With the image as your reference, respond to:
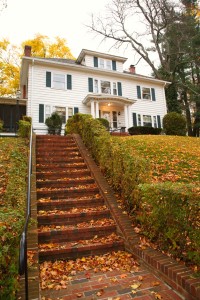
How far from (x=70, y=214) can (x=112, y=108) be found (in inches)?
666

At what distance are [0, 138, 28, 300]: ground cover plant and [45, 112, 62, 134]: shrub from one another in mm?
7227

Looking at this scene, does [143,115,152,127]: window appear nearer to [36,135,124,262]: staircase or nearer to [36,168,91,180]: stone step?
[36,135,124,262]: staircase

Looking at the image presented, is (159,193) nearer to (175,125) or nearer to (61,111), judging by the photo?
(175,125)

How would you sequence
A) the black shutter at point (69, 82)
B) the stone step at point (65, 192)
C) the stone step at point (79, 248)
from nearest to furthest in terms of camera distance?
the stone step at point (79, 248)
the stone step at point (65, 192)
the black shutter at point (69, 82)

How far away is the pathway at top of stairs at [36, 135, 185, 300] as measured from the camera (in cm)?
280

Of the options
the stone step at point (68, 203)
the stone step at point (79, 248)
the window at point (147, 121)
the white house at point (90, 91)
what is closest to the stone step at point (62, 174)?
the stone step at point (68, 203)

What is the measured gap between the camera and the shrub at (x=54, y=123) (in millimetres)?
16375

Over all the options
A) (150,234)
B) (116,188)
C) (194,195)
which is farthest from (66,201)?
(194,195)

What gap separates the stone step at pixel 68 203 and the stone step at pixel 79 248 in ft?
3.48

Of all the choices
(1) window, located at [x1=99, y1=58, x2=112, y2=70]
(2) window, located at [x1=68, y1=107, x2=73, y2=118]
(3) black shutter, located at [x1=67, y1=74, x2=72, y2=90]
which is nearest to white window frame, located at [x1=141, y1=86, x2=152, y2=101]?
(1) window, located at [x1=99, y1=58, x2=112, y2=70]

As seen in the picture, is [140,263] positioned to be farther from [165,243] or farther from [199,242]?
[199,242]

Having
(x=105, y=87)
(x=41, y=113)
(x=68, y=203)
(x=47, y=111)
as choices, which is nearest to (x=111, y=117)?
(x=105, y=87)

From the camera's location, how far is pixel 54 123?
16453 mm

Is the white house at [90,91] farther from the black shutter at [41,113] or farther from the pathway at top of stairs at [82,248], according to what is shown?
the pathway at top of stairs at [82,248]
